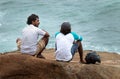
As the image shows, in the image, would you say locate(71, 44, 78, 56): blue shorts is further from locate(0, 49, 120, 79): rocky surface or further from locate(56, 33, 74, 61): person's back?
locate(0, 49, 120, 79): rocky surface

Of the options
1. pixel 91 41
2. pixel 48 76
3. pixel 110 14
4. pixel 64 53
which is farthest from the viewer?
pixel 110 14

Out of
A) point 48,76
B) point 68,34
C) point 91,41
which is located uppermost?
point 68,34

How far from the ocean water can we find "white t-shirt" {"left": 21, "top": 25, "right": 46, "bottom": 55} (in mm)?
12379

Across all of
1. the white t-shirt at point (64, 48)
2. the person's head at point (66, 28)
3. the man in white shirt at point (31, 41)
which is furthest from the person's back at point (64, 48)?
the man in white shirt at point (31, 41)

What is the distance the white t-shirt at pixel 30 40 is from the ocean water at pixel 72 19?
12.4 m

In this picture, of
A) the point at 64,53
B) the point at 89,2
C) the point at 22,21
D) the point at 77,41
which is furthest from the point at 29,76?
the point at 89,2

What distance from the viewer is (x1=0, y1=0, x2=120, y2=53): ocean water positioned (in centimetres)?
2312

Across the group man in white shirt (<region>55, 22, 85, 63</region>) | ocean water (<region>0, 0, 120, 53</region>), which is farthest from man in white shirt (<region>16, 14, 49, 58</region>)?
ocean water (<region>0, 0, 120, 53</region>)

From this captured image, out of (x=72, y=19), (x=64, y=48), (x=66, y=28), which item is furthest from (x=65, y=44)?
(x=72, y=19)

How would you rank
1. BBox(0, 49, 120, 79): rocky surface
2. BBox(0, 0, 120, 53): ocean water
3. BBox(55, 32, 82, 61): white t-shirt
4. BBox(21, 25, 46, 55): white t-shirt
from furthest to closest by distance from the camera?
BBox(0, 0, 120, 53): ocean water
BBox(21, 25, 46, 55): white t-shirt
BBox(55, 32, 82, 61): white t-shirt
BBox(0, 49, 120, 79): rocky surface

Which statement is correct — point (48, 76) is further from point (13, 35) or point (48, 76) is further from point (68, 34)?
point (13, 35)

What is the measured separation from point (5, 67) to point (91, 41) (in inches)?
594

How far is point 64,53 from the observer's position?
29.0 feet

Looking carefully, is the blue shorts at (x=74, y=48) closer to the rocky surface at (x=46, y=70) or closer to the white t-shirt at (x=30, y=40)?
the white t-shirt at (x=30, y=40)
